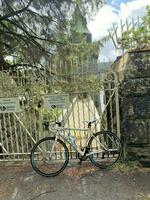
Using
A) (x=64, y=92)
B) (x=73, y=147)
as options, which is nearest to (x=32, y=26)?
(x=64, y=92)

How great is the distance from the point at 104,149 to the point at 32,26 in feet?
20.3

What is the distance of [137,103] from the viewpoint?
5824 mm

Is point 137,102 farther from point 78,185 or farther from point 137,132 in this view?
point 78,185

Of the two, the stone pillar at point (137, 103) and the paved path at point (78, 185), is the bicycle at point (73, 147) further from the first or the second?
the stone pillar at point (137, 103)

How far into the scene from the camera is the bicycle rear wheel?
600 cm

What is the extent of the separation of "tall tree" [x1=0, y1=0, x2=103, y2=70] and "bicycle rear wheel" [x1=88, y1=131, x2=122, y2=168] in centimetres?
507

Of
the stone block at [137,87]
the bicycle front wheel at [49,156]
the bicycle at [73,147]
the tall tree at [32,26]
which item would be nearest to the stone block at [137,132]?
the bicycle at [73,147]

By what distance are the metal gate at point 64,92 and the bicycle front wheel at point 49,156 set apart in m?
0.29

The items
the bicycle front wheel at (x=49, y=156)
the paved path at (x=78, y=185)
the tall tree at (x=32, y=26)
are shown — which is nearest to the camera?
the paved path at (x=78, y=185)

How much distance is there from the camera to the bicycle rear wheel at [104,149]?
19.7 ft

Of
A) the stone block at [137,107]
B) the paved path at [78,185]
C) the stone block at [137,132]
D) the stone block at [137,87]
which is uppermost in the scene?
the stone block at [137,87]

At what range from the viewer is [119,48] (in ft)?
20.7

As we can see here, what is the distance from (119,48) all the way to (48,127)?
6.38 feet

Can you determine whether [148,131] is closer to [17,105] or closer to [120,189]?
[120,189]
